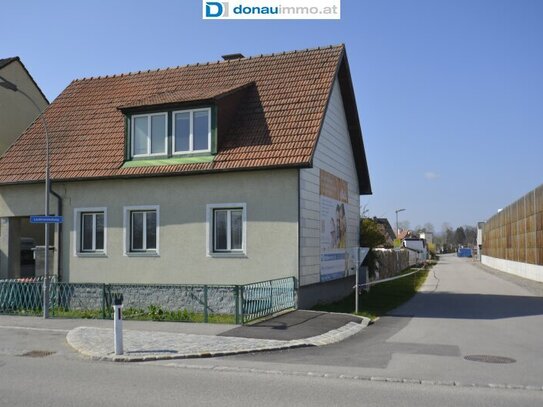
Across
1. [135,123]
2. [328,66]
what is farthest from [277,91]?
[135,123]

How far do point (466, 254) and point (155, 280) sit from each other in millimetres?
118025

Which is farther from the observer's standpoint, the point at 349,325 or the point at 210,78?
the point at 210,78

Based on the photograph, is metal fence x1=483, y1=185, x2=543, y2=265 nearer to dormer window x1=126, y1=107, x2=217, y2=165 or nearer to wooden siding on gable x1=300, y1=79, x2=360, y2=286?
wooden siding on gable x1=300, y1=79, x2=360, y2=286

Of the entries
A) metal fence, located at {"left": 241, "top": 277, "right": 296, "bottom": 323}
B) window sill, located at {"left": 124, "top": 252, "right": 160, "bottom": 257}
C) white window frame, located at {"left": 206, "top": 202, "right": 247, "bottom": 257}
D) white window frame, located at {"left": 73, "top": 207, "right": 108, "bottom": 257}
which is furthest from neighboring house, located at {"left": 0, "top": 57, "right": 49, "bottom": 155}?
metal fence, located at {"left": 241, "top": 277, "right": 296, "bottom": 323}

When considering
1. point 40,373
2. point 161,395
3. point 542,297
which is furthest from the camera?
point 542,297

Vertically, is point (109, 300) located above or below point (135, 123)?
below

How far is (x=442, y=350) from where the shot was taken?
11625 mm

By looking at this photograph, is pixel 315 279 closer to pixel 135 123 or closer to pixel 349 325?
pixel 349 325

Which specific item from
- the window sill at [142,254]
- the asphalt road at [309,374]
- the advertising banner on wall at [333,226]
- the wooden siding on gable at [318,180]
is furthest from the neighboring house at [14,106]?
the advertising banner on wall at [333,226]

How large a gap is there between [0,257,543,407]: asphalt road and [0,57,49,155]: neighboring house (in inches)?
561

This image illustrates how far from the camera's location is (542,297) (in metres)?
24.3

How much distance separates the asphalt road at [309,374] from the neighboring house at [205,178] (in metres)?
4.58

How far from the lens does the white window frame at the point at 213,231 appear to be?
17.3 metres

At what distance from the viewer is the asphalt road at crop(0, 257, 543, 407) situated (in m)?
7.71
